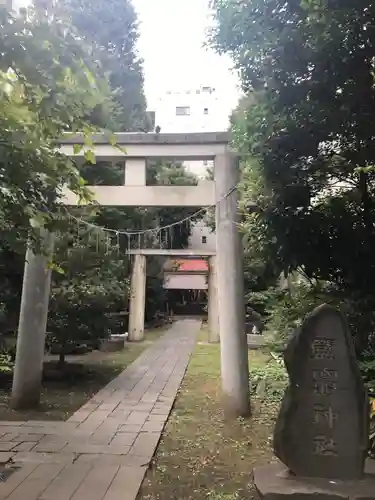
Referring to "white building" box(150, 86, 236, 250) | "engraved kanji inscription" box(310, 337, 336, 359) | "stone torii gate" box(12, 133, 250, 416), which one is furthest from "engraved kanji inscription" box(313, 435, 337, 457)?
"white building" box(150, 86, 236, 250)

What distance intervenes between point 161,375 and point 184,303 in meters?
21.8

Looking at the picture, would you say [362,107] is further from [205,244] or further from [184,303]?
[184,303]

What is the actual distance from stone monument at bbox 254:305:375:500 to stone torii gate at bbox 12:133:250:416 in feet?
10.5

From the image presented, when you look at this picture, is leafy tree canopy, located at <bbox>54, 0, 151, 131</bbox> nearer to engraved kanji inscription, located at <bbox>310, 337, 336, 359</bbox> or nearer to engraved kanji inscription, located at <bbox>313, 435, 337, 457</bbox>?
engraved kanji inscription, located at <bbox>310, 337, 336, 359</bbox>

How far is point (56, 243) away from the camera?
7.75 meters

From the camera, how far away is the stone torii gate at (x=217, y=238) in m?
6.70

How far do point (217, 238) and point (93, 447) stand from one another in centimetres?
312

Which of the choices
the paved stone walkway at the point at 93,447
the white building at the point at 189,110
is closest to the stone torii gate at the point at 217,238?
the paved stone walkway at the point at 93,447

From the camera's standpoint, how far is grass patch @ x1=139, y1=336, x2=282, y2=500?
4090mm

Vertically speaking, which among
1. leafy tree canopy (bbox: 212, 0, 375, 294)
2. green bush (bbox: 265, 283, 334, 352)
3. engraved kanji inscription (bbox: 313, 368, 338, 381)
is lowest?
engraved kanji inscription (bbox: 313, 368, 338, 381)

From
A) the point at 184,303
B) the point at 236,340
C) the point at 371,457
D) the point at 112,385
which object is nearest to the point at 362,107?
the point at 371,457

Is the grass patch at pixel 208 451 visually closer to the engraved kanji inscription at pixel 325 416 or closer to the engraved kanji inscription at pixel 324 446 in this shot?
the engraved kanji inscription at pixel 324 446

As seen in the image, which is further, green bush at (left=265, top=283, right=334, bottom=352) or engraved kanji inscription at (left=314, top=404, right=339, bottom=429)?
green bush at (left=265, top=283, right=334, bottom=352)

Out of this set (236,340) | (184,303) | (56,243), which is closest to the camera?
(236,340)
